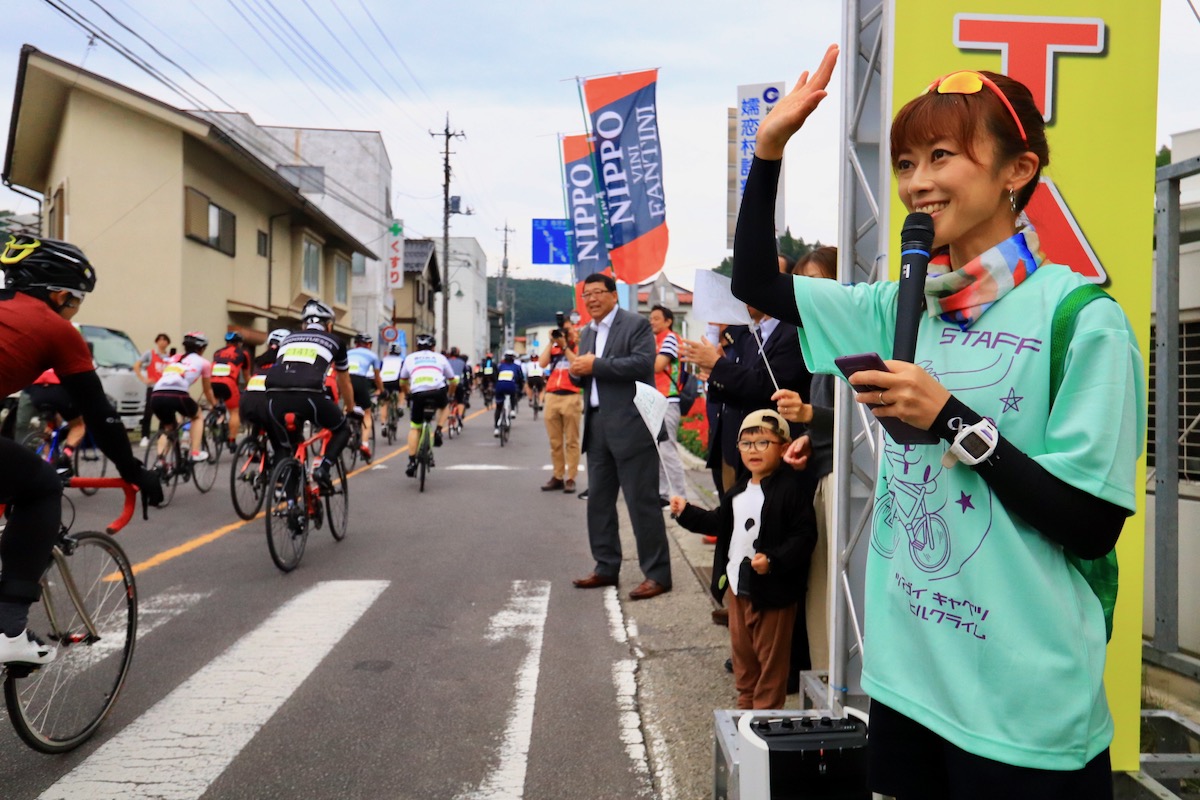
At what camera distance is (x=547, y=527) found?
360 inches

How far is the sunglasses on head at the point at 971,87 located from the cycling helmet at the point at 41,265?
305 cm

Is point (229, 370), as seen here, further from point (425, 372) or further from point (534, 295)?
point (534, 295)

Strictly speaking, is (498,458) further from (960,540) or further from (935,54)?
(960,540)

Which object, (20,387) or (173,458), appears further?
(173,458)

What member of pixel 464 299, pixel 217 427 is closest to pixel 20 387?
pixel 217 427

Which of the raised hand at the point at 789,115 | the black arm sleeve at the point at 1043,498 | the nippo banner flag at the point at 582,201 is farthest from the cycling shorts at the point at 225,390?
the black arm sleeve at the point at 1043,498

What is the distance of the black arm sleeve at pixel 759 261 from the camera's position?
187 cm

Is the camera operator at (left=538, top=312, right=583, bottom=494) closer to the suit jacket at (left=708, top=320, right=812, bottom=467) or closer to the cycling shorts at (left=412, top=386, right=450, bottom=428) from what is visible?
the cycling shorts at (left=412, top=386, right=450, bottom=428)

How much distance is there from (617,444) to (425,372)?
6776 millimetres

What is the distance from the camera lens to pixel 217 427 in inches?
485

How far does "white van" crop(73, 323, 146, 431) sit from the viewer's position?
51.5ft

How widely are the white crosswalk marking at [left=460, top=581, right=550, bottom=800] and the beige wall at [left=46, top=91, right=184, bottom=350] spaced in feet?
57.0

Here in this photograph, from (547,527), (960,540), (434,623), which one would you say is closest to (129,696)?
(434,623)

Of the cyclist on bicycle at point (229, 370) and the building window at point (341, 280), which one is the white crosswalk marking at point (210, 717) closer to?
the cyclist on bicycle at point (229, 370)
